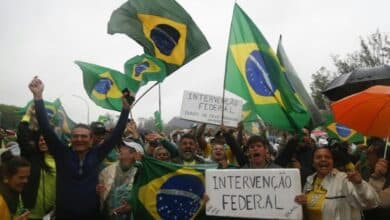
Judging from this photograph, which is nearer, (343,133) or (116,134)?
(116,134)

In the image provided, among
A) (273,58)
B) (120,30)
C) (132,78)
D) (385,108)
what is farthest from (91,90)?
(385,108)

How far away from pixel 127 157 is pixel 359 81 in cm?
485

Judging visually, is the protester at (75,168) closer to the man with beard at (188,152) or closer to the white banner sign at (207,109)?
the man with beard at (188,152)

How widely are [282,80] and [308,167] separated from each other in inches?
44.9

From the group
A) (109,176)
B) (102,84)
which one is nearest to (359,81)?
(102,84)

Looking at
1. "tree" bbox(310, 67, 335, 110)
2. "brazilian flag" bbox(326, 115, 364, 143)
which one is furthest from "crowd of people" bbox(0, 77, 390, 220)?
"tree" bbox(310, 67, 335, 110)

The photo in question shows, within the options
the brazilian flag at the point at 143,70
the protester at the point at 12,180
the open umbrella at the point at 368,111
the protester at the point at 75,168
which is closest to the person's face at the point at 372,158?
the open umbrella at the point at 368,111

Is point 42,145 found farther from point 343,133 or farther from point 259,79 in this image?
point 343,133

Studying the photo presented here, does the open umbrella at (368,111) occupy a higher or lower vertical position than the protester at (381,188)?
higher

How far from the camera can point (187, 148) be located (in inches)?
234

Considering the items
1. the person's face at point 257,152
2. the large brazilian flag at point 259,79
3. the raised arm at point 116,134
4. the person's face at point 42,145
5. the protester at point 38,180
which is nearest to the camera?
the person's face at point 257,152

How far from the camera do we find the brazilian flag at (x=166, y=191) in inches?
197

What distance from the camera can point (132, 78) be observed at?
23.2 ft

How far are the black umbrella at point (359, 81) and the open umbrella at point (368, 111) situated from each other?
3.12 m
